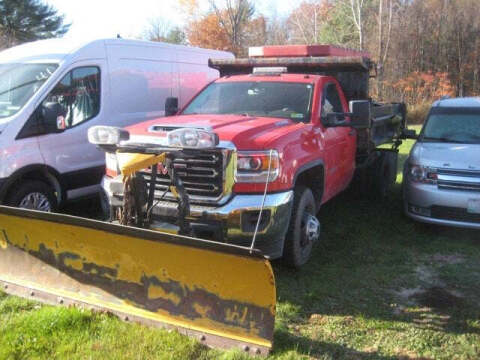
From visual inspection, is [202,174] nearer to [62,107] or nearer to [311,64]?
[62,107]

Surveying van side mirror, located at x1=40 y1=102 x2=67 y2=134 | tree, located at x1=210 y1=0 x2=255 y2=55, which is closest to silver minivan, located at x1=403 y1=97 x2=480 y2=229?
van side mirror, located at x1=40 y1=102 x2=67 y2=134

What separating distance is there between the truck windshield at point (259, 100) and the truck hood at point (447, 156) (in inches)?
76.9

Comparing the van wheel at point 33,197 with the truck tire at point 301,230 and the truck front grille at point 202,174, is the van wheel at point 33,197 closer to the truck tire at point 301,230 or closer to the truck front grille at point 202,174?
the truck front grille at point 202,174

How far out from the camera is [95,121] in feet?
22.0

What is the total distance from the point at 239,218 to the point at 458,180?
331 cm

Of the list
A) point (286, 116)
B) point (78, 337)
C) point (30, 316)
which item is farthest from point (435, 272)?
point (30, 316)

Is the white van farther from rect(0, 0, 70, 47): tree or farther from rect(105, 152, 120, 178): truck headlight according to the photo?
rect(0, 0, 70, 47): tree

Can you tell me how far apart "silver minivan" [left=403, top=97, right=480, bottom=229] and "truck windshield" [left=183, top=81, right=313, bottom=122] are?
197 cm

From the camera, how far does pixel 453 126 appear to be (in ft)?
23.5

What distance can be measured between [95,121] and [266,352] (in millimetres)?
4551

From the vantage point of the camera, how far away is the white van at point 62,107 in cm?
569

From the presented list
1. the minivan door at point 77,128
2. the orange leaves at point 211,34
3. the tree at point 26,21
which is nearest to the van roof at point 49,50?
the minivan door at point 77,128

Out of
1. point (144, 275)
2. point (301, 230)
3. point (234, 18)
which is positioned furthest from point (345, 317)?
point (234, 18)

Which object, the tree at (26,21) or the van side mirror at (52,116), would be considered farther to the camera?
the tree at (26,21)
